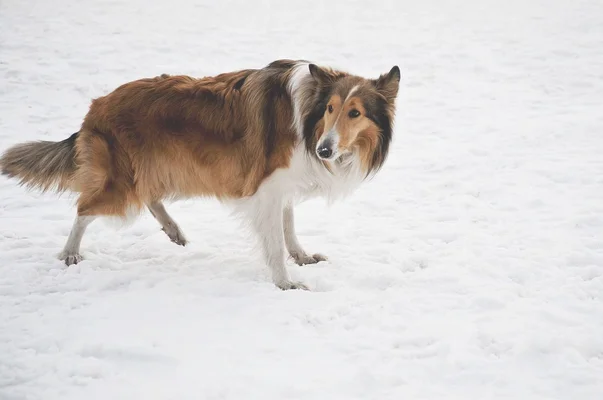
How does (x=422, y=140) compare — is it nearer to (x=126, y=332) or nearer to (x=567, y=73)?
(x=567, y=73)

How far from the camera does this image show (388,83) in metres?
4.61

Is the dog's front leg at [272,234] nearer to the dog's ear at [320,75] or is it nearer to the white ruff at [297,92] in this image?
the white ruff at [297,92]

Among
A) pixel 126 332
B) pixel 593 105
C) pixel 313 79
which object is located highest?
pixel 313 79

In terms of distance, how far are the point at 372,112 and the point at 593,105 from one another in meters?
6.95

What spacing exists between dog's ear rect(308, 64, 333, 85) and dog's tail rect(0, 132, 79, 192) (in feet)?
7.48

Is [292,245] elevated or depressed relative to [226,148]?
depressed

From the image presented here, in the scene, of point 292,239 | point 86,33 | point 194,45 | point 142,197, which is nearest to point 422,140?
point 292,239

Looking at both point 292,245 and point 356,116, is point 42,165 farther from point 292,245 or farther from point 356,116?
point 356,116

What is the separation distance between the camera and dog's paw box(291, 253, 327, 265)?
534cm

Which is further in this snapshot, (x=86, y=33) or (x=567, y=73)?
(x=86, y=33)

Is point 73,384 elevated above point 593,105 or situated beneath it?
situated beneath

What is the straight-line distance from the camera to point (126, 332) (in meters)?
3.90

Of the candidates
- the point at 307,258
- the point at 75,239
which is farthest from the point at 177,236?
the point at 307,258

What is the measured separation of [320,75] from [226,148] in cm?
103
